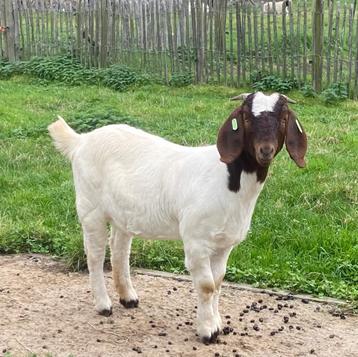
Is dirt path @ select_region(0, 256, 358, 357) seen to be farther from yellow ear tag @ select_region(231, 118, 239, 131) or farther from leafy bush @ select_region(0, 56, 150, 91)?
leafy bush @ select_region(0, 56, 150, 91)

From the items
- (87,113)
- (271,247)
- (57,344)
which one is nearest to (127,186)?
(57,344)

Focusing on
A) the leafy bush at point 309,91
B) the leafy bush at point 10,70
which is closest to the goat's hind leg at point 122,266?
the leafy bush at point 309,91

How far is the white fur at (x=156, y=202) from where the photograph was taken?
14.1 ft

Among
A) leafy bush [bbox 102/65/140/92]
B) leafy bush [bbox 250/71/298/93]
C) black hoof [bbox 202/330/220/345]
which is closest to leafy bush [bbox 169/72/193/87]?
leafy bush [bbox 102/65/140/92]

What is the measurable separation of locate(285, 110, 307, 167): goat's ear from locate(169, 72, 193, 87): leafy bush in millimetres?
9636

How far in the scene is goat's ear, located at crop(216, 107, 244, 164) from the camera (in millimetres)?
4062

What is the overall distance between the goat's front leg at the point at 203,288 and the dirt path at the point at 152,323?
10 cm

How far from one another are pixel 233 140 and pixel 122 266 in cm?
147

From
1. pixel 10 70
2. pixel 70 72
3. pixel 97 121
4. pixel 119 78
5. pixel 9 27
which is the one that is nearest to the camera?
pixel 97 121

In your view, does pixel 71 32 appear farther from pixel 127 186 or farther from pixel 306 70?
pixel 127 186

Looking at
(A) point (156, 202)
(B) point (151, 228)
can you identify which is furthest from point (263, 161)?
(B) point (151, 228)

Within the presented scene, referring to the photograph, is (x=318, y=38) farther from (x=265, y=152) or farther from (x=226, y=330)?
(x=265, y=152)

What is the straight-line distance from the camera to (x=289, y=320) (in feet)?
16.3

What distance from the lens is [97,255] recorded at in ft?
16.2
